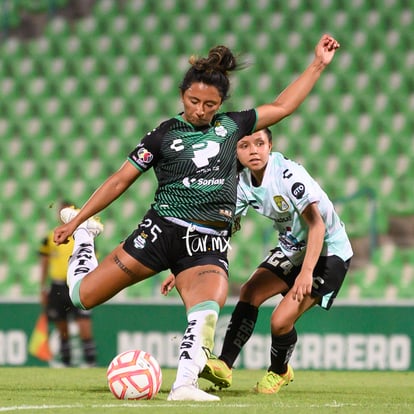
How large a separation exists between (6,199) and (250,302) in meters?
6.69

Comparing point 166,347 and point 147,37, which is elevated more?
point 147,37

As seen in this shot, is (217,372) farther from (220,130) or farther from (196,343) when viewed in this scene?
(220,130)

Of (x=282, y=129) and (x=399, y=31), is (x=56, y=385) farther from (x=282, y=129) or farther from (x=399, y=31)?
(x=399, y=31)

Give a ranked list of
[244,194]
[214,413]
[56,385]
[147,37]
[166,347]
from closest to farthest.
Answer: [214,413]
[244,194]
[56,385]
[166,347]
[147,37]

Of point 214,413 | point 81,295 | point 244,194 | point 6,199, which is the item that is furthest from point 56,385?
point 6,199

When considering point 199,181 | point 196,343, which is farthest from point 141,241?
point 196,343

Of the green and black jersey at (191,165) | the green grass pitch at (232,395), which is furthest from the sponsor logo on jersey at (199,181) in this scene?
the green grass pitch at (232,395)

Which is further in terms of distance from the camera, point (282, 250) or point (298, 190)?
point (282, 250)

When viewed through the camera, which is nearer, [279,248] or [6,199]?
[279,248]

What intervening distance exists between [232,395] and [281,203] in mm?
1075

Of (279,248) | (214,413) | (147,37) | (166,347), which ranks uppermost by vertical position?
(147,37)

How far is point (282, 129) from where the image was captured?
475 inches

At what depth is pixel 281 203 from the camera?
5.70 meters

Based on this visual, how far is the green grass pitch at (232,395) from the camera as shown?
4.61 m
